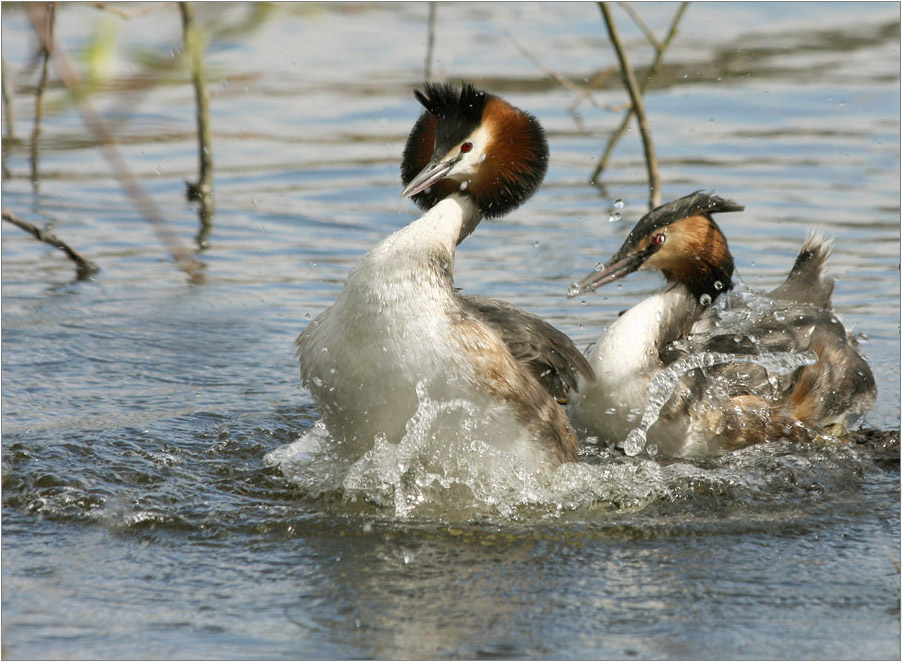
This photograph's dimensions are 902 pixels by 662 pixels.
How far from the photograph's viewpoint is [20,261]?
8695 mm

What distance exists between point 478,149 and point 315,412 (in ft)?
5.80

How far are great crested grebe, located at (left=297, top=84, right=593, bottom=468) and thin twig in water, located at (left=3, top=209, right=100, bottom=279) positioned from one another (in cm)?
291

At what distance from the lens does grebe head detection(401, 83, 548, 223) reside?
5.18 metres

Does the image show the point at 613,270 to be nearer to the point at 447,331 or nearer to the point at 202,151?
the point at 447,331

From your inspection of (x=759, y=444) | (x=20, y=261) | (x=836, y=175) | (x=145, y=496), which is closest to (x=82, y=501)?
(x=145, y=496)

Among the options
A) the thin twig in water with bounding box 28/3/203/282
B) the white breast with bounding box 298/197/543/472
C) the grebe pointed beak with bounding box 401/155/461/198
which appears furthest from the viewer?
the grebe pointed beak with bounding box 401/155/461/198

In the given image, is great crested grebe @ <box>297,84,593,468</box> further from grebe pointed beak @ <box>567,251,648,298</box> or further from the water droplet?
grebe pointed beak @ <box>567,251,648,298</box>

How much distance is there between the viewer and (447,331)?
469 centimetres

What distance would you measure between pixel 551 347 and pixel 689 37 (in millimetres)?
9586

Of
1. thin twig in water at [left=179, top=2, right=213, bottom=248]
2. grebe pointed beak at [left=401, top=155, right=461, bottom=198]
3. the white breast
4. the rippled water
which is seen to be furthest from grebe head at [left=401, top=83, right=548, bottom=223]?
thin twig in water at [left=179, top=2, right=213, bottom=248]

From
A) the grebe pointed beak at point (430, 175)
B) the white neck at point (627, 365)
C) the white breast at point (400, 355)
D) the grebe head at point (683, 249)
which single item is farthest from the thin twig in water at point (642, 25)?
the white breast at point (400, 355)

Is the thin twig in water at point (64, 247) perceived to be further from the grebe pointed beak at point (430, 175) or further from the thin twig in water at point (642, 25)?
the thin twig in water at point (642, 25)

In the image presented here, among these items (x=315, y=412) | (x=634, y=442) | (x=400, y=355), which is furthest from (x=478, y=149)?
(x=315, y=412)

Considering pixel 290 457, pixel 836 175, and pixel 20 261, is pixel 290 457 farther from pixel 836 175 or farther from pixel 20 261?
pixel 836 175
